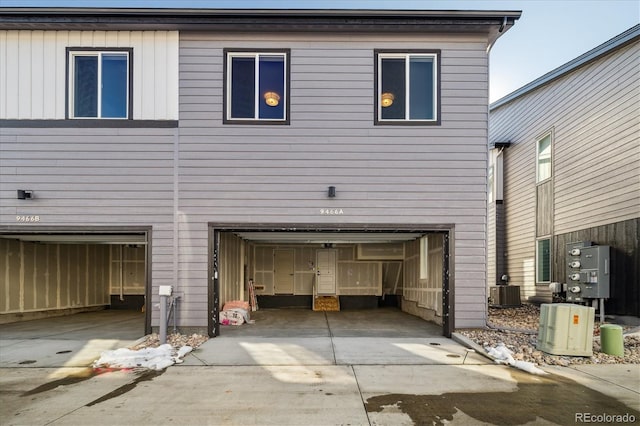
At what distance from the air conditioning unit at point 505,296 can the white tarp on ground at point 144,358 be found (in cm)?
956

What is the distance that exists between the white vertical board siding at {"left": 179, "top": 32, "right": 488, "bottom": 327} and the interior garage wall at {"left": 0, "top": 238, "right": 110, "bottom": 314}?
17.0 feet

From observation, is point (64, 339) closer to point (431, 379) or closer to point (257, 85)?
point (257, 85)

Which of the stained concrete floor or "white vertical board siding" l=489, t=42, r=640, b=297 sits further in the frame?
"white vertical board siding" l=489, t=42, r=640, b=297

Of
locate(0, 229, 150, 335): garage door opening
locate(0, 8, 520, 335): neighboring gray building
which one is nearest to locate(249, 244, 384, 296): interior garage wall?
locate(0, 229, 150, 335): garage door opening

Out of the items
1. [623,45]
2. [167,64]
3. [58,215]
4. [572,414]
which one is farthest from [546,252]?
[58,215]

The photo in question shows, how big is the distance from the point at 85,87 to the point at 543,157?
40.9 feet

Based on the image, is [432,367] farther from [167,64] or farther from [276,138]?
[167,64]

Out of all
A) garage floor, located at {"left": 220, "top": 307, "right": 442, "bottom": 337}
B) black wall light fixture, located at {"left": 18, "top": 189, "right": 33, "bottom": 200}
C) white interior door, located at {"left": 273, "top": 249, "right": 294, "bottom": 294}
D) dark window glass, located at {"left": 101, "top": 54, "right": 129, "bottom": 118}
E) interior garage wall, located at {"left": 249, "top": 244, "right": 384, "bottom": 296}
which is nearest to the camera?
black wall light fixture, located at {"left": 18, "top": 189, "right": 33, "bottom": 200}

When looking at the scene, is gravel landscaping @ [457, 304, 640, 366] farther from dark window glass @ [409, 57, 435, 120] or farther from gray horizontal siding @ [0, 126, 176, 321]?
gray horizontal siding @ [0, 126, 176, 321]

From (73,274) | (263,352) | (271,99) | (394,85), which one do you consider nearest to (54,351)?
(263,352)

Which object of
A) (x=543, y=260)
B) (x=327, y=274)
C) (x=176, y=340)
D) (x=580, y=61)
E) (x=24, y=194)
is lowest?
(x=176, y=340)

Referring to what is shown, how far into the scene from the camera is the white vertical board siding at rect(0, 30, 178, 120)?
7770mm

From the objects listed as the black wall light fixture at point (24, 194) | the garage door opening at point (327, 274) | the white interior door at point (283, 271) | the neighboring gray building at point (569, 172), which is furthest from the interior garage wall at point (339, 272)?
the black wall light fixture at point (24, 194)

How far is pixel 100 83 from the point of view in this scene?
25.7 feet
